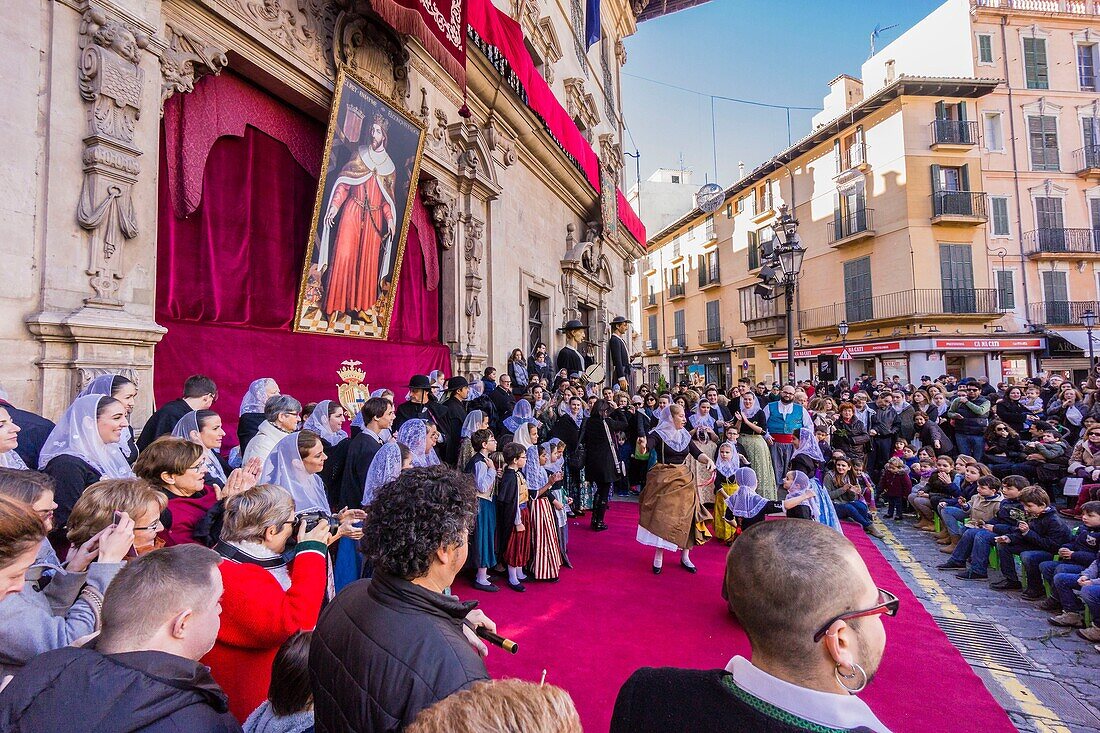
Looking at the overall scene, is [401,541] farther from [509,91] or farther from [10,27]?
[509,91]

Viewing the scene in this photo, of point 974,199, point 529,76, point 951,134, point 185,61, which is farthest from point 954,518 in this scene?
point 951,134

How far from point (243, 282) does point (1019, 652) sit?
8.32 m

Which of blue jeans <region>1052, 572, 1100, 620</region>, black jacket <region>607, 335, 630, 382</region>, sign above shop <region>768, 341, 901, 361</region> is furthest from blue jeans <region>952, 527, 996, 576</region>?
sign above shop <region>768, 341, 901, 361</region>

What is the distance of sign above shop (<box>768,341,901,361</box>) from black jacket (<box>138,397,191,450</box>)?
887 inches

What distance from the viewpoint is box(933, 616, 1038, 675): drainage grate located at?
12.7 ft

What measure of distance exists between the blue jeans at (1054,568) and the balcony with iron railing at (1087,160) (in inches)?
1124

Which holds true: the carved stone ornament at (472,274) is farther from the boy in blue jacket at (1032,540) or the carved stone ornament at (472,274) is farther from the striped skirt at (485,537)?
the boy in blue jacket at (1032,540)

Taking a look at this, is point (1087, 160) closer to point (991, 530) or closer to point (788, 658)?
point (991, 530)

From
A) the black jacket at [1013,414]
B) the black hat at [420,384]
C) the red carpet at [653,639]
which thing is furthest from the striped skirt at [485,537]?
the black jacket at [1013,414]

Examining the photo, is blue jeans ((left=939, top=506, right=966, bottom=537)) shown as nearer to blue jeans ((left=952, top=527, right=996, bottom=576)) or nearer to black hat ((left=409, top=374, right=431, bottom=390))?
blue jeans ((left=952, top=527, right=996, bottom=576))

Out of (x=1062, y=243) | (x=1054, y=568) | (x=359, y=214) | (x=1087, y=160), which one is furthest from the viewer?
(x=1087, y=160)

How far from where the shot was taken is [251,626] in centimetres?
198

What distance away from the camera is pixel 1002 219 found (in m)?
23.8

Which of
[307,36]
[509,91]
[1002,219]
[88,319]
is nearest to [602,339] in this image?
[509,91]
